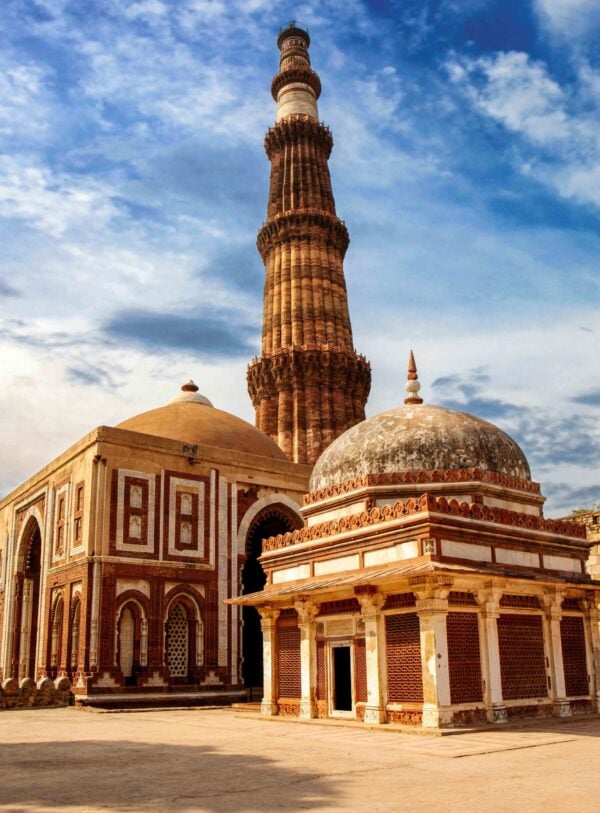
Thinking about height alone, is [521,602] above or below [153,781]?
above

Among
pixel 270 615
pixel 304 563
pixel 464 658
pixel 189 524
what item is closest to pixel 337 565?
pixel 304 563

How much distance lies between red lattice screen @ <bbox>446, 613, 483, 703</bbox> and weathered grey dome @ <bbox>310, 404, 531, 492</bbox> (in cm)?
390

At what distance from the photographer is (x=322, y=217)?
39.0 metres

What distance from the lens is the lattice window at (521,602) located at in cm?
1541

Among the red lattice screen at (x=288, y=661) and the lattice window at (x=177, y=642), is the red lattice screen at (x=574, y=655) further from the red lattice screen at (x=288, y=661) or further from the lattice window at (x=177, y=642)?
the lattice window at (x=177, y=642)

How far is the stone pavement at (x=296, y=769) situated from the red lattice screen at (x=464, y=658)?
3.37ft

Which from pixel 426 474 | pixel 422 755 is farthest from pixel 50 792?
pixel 426 474

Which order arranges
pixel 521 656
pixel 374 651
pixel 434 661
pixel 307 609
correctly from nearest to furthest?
pixel 434 661
pixel 374 651
pixel 521 656
pixel 307 609

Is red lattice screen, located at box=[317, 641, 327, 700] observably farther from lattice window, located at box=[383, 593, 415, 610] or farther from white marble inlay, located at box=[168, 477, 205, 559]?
white marble inlay, located at box=[168, 477, 205, 559]

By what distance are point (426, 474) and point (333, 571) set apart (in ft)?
9.23

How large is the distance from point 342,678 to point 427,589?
3.49 meters

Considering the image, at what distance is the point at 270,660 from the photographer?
18.0m

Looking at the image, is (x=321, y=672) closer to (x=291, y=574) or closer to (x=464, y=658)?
(x=291, y=574)

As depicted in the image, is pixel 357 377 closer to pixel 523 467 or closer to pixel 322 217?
pixel 322 217
